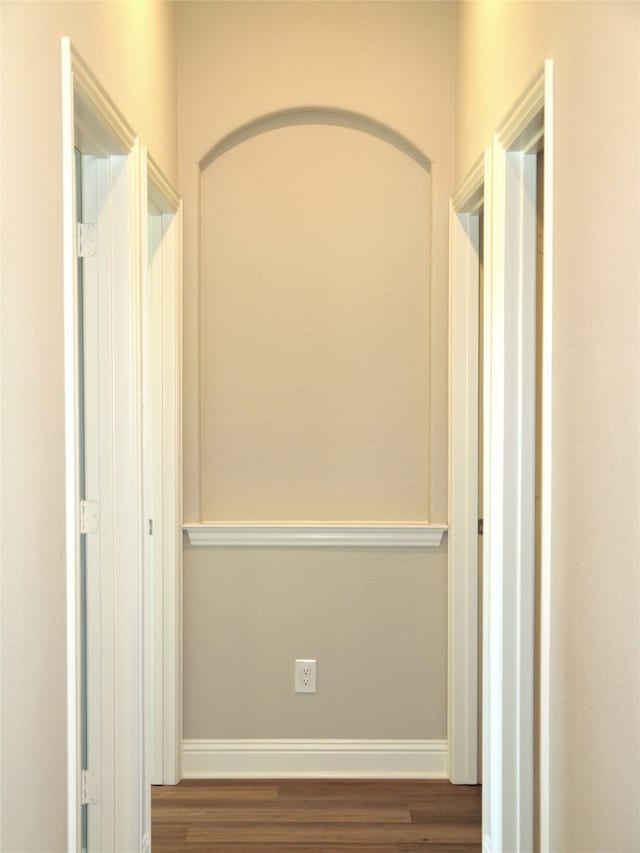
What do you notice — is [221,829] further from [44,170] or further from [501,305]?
[44,170]

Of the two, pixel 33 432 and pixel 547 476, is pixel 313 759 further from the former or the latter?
pixel 33 432

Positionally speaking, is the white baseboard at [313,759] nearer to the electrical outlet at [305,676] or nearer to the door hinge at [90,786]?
the electrical outlet at [305,676]

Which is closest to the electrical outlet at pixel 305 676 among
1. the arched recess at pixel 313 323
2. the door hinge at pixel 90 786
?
the arched recess at pixel 313 323

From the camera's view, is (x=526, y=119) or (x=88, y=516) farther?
(x=88, y=516)

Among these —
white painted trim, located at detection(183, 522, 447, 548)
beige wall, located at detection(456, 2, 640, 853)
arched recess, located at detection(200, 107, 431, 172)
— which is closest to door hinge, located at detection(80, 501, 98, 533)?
white painted trim, located at detection(183, 522, 447, 548)

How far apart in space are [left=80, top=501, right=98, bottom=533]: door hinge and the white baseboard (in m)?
1.46

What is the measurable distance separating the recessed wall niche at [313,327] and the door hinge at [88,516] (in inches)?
45.8

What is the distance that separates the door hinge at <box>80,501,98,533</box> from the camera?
107 inches

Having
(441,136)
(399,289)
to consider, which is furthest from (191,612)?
(441,136)

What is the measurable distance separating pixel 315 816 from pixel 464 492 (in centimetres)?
129

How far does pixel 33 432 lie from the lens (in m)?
1.84

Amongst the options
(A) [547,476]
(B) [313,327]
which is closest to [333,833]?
(A) [547,476]

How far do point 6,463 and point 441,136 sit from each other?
2604mm

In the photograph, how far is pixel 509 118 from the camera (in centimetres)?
259
